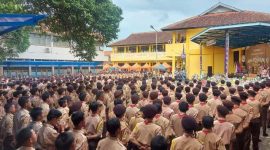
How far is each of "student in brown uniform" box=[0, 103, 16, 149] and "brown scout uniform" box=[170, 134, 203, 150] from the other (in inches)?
156

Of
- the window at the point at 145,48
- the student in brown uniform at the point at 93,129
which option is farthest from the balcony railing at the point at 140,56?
the student in brown uniform at the point at 93,129

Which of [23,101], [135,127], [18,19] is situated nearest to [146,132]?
[135,127]

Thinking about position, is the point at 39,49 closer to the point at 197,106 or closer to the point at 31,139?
the point at 197,106

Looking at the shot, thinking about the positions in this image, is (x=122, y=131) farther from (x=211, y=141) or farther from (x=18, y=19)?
(x=18, y=19)

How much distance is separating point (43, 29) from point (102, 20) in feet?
10.7

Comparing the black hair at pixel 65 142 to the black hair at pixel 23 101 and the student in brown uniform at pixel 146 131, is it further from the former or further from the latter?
the black hair at pixel 23 101

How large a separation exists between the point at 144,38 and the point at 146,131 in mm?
50740

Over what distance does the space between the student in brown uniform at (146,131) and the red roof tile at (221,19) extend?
85.6ft

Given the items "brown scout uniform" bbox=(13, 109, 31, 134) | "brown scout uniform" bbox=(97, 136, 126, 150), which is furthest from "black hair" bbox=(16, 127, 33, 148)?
"brown scout uniform" bbox=(13, 109, 31, 134)

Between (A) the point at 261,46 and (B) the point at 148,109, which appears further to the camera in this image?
(A) the point at 261,46

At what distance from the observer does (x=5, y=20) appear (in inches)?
309

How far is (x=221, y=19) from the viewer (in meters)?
32.6

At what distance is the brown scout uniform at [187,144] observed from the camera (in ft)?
16.6

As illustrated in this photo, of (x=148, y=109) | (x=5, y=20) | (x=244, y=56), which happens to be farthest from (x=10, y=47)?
(x=148, y=109)
